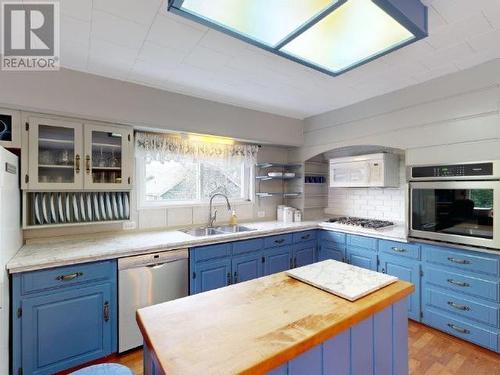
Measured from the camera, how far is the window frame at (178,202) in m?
2.86

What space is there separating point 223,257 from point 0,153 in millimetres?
1869

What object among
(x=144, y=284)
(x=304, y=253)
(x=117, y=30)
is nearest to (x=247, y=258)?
(x=304, y=253)

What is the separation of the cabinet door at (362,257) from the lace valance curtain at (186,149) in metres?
1.73

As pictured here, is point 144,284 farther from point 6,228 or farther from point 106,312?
point 6,228

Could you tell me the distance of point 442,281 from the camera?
2348mm

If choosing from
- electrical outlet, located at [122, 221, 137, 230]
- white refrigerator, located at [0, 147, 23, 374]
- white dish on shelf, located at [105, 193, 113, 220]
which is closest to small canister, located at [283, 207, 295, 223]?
electrical outlet, located at [122, 221, 137, 230]

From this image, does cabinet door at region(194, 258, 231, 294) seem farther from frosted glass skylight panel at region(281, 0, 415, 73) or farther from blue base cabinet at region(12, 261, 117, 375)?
frosted glass skylight panel at region(281, 0, 415, 73)

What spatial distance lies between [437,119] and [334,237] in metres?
1.68

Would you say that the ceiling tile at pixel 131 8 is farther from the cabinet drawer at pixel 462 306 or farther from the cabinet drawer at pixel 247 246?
the cabinet drawer at pixel 462 306

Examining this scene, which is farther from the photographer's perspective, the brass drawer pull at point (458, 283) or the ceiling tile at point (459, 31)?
the brass drawer pull at point (458, 283)

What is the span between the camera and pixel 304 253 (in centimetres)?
332

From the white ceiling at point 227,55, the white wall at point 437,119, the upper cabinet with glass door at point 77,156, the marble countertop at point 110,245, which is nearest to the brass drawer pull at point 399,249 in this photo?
the marble countertop at point 110,245

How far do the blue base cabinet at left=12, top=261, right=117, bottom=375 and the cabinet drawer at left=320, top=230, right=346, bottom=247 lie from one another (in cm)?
247

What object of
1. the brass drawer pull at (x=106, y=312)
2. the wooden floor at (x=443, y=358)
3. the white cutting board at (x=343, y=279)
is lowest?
the wooden floor at (x=443, y=358)
